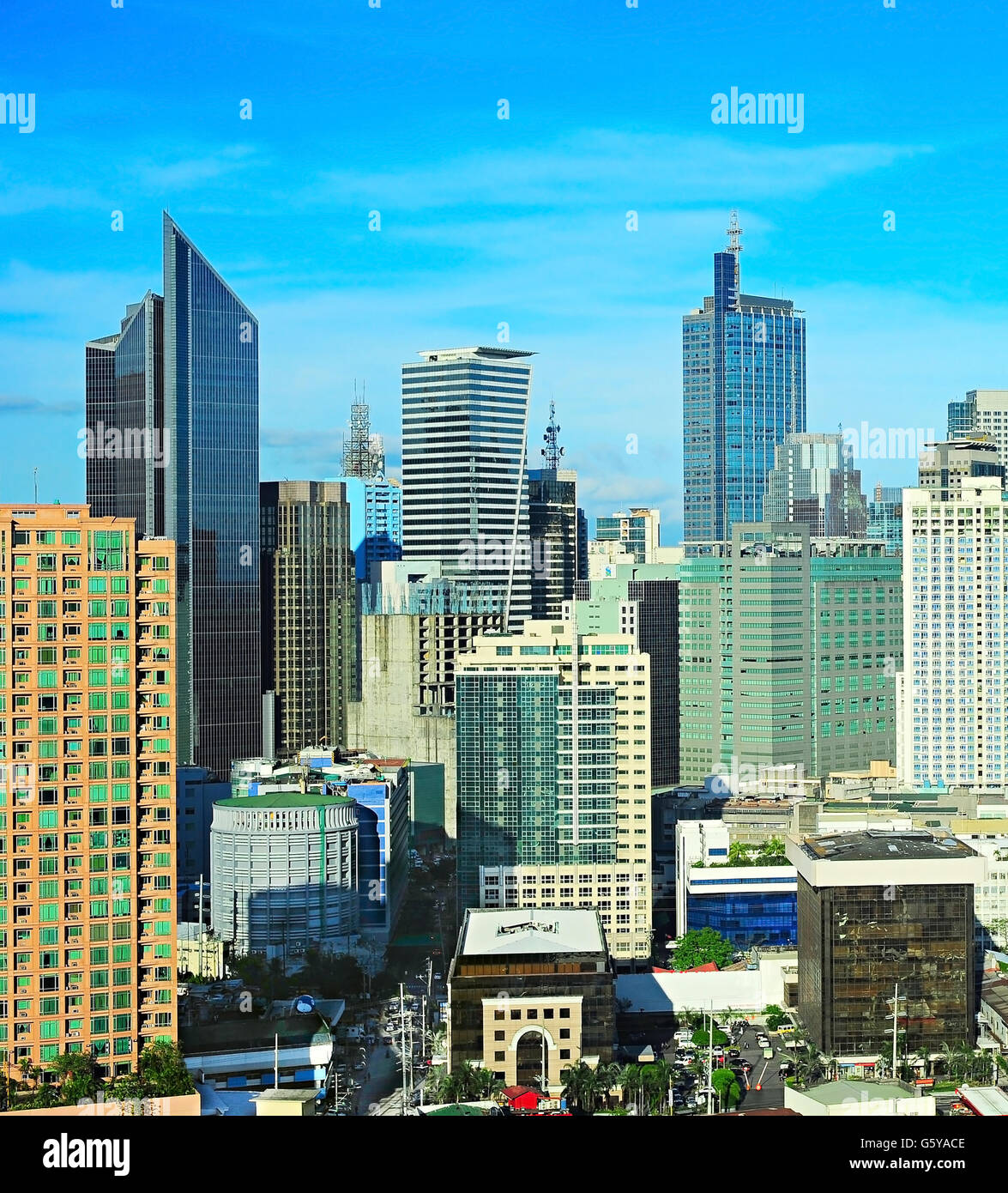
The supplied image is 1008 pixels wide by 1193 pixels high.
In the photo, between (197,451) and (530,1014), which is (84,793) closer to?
(530,1014)

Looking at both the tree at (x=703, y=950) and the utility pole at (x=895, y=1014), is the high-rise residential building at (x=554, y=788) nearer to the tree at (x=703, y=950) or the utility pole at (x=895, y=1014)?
the tree at (x=703, y=950)

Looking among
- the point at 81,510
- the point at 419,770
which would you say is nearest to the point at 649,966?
the point at 419,770

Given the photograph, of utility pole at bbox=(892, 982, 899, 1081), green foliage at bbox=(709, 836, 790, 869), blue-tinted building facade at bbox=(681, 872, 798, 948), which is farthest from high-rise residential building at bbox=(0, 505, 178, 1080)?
green foliage at bbox=(709, 836, 790, 869)

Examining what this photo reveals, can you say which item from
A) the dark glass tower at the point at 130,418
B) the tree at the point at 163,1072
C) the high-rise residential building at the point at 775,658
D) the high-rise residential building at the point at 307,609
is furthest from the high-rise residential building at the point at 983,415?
the tree at the point at 163,1072

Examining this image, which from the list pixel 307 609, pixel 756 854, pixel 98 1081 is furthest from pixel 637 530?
pixel 98 1081
